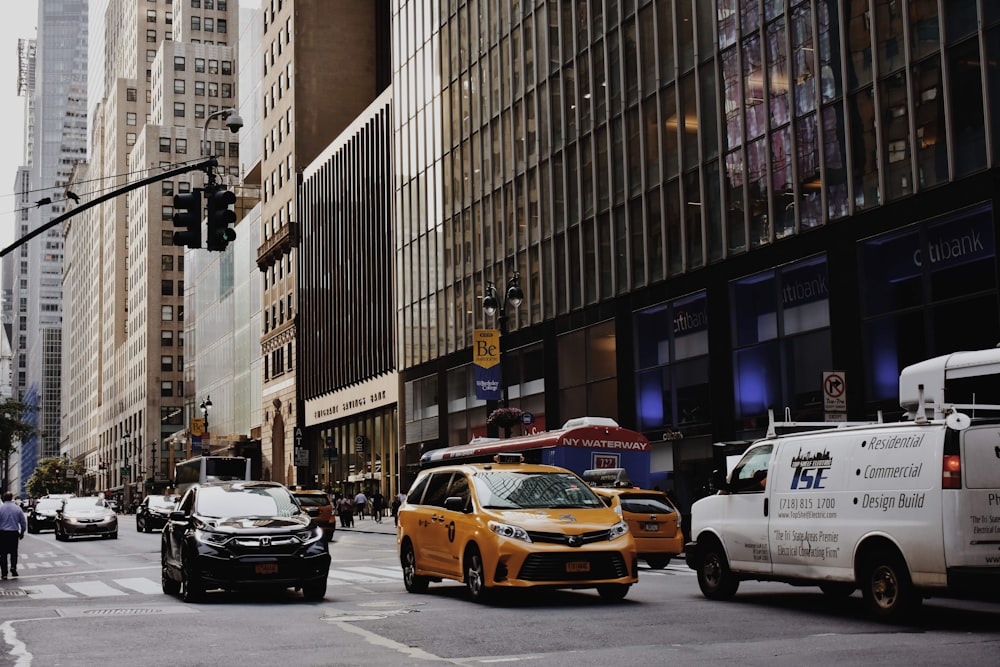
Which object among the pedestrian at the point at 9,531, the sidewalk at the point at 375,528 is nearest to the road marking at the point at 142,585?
the pedestrian at the point at 9,531

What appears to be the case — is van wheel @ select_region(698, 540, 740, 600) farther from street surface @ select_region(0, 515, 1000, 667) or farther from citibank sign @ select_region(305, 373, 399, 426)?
citibank sign @ select_region(305, 373, 399, 426)

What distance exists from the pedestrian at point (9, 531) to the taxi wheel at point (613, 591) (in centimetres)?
1340

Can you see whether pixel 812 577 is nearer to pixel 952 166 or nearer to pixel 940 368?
pixel 940 368

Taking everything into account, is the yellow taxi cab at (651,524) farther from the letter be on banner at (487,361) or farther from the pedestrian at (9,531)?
the letter be on banner at (487,361)

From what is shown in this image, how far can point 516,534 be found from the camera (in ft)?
49.3

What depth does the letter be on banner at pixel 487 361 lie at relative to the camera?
127 feet

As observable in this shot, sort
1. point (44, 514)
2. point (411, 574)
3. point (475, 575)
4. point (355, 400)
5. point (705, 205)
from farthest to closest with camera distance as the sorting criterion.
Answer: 1. point (355, 400)
2. point (44, 514)
3. point (705, 205)
4. point (411, 574)
5. point (475, 575)

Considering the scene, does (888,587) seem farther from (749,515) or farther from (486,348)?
(486,348)

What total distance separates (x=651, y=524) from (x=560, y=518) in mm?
9603

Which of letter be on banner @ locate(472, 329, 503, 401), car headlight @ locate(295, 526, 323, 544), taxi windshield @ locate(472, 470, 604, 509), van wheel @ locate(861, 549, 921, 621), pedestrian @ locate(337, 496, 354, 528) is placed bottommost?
pedestrian @ locate(337, 496, 354, 528)

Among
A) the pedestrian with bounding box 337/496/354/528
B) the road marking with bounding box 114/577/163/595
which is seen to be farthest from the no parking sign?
the pedestrian with bounding box 337/496/354/528

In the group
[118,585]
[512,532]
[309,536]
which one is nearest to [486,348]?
[118,585]

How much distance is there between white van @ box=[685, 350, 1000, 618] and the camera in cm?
1221

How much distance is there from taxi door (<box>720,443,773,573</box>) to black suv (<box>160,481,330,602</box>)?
18.3 feet
